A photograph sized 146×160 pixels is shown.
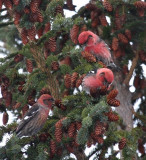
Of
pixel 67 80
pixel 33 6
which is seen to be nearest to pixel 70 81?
pixel 67 80

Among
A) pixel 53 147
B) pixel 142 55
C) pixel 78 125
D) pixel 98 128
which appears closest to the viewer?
pixel 98 128

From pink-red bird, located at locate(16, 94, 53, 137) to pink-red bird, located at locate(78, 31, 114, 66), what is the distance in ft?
2.85

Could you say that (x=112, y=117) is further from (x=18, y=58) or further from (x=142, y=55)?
(x=142, y=55)

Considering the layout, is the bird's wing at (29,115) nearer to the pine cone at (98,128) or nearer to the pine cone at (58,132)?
the pine cone at (58,132)

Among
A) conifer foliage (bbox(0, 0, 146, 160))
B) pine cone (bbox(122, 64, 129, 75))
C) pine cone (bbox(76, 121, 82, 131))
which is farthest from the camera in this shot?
pine cone (bbox(122, 64, 129, 75))

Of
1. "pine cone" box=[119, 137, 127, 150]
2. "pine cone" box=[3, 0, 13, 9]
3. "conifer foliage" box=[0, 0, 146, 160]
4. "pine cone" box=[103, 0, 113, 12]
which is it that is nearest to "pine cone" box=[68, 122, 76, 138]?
"conifer foliage" box=[0, 0, 146, 160]

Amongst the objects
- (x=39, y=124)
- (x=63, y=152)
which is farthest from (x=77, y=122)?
(x=39, y=124)

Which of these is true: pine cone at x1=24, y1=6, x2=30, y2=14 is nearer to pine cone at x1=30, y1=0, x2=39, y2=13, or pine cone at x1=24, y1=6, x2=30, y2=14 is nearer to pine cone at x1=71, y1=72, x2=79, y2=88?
pine cone at x1=30, y1=0, x2=39, y2=13

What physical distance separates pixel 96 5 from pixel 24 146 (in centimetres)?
227

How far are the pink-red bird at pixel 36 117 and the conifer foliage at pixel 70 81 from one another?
9cm

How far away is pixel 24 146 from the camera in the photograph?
4.81 meters

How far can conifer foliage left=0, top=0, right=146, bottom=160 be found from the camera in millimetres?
4368

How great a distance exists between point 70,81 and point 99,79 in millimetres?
502

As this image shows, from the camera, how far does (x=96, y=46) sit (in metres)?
6.17
